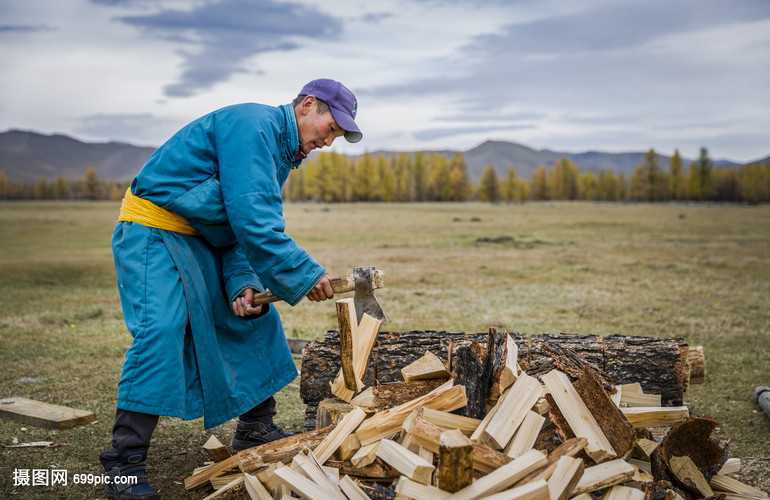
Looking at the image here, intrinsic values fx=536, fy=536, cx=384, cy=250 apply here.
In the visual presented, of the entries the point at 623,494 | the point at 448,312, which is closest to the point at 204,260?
the point at 623,494

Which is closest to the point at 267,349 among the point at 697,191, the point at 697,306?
the point at 697,306

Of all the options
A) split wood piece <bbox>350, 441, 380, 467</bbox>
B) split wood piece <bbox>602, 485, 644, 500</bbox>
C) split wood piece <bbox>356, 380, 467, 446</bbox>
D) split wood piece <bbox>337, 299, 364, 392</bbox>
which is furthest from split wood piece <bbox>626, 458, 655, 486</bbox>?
split wood piece <bbox>337, 299, 364, 392</bbox>

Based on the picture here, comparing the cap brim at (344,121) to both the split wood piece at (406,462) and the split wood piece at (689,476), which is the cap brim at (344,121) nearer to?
the split wood piece at (406,462)

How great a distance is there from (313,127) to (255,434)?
206cm

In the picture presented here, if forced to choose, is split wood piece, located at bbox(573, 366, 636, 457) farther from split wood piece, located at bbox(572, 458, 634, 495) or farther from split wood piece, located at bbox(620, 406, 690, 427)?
split wood piece, located at bbox(620, 406, 690, 427)

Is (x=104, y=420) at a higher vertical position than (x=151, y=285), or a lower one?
lower

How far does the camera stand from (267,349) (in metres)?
3.48

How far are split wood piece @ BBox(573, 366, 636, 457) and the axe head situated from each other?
119 cm

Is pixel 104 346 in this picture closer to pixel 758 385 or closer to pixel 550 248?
pixel 758 385

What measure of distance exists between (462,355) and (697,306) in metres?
8.08

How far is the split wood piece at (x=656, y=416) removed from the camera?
3256 millimetres

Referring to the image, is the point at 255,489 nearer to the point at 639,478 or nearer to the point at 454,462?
the point at 454,462

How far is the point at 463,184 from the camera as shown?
102062mm

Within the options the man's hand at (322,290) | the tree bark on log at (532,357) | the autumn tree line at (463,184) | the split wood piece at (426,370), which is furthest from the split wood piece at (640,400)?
the autumn tree line at (463,184)
